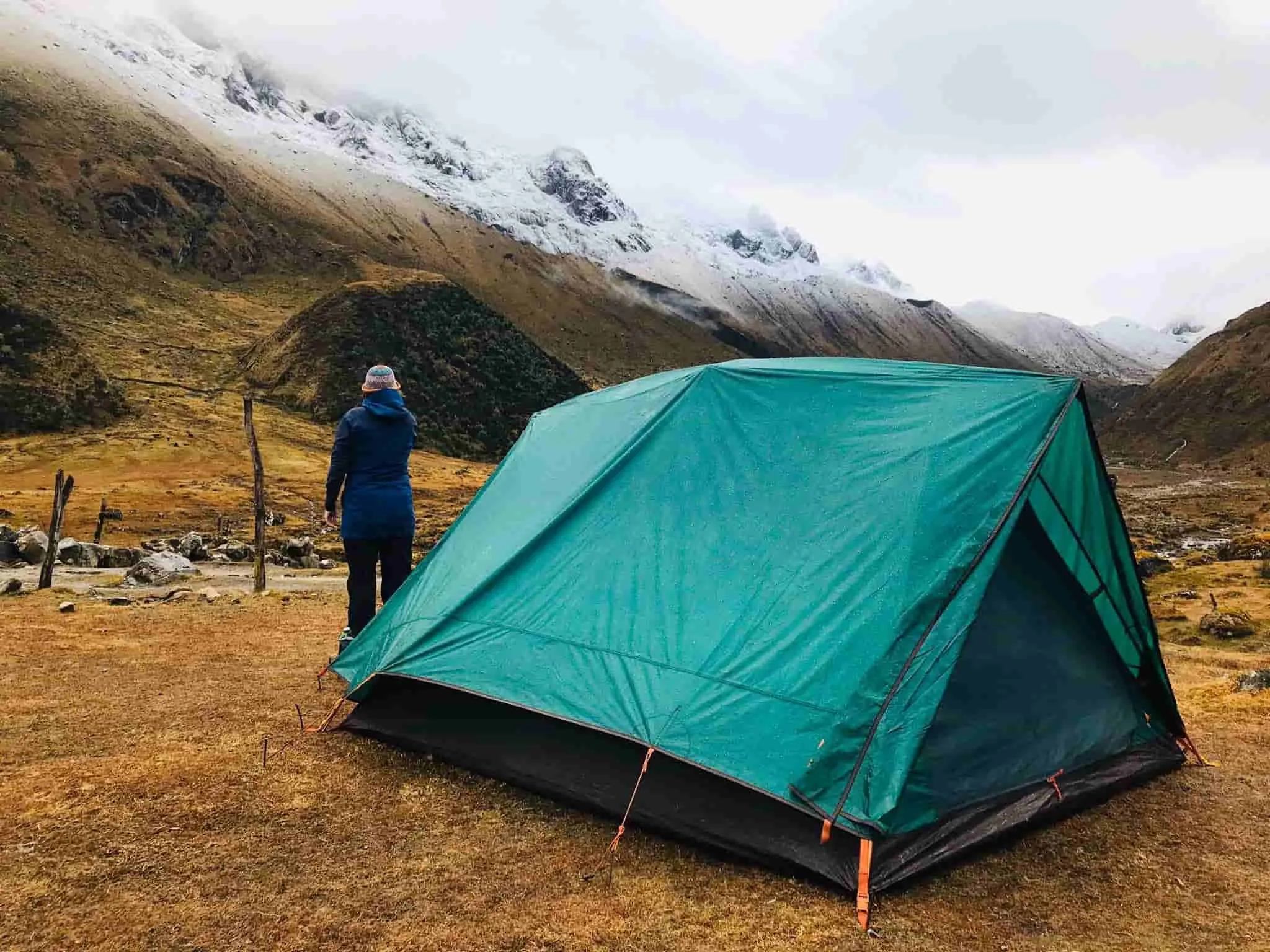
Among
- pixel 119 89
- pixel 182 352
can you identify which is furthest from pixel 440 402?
pixel 119 89

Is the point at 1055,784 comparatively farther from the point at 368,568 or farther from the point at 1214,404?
the point at 1214,404

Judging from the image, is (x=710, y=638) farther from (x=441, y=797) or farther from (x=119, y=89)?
(x=119, y=89)

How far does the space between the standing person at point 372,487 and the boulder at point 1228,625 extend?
47.4ft

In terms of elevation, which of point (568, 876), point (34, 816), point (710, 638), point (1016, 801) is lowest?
point (34, 816)

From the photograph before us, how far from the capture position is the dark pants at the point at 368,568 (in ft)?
24.8

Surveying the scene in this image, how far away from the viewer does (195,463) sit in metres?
42.9

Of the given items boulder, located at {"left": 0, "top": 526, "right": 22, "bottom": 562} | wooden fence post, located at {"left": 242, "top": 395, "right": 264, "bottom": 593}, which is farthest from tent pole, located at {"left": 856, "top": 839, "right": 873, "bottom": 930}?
boulder, located at {"left": 0, "top": 526, "right": 22, "bottom": 562}

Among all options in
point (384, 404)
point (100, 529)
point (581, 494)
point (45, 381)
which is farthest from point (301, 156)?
point (581, 494)

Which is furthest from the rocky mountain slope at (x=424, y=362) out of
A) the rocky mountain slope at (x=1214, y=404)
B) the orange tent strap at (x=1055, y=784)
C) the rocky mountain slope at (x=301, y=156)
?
the rocky mountain slope at (x=1214, y=404)

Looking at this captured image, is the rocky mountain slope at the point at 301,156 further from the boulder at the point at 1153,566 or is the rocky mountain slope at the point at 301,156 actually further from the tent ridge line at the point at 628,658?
the tent ridge line at the point at 628,658

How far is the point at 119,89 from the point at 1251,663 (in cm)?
14892

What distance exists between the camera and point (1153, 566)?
24250 mm

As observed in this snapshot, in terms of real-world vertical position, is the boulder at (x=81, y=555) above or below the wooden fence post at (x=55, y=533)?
below

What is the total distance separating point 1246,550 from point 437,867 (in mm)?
29626
